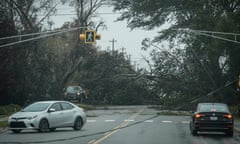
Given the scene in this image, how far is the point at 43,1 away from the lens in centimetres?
6469

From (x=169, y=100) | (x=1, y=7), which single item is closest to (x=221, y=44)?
A: (x=169, y=100)

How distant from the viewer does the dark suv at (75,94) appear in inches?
2793

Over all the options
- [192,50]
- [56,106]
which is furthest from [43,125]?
[192,50]

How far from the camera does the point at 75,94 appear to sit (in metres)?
71.0

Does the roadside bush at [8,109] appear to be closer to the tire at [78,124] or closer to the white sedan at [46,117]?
the tire at [78,124]

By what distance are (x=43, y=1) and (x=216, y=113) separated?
41124mm

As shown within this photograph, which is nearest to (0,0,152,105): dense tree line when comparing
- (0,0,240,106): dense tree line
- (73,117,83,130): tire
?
(0,0,240,106): dense tree line

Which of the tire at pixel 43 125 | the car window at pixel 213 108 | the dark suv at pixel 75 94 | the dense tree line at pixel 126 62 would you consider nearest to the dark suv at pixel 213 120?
the car window at pixel 213 108

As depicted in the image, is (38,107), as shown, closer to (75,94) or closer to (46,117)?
(46,117)

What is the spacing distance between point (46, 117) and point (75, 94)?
42.9 metres

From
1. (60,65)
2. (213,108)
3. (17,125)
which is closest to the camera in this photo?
(213,108)

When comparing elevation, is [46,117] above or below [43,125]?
above

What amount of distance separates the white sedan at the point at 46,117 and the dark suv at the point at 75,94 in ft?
132

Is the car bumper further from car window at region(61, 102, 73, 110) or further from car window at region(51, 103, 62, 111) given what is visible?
car window at region(51, 103, 62, 111)
